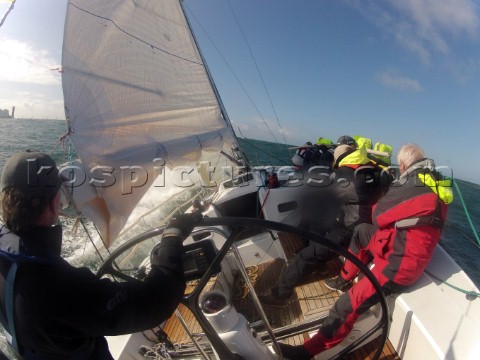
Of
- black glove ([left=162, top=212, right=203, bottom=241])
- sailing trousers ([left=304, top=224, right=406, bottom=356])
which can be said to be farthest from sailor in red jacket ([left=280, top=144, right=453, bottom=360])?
black glove ([left=162, top=212, right=203, bottom=241])

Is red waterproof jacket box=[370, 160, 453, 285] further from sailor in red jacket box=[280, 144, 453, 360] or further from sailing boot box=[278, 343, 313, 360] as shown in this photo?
sailing boot box=[278, 343, 313, 360]

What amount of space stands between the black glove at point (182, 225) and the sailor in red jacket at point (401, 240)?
1485mm

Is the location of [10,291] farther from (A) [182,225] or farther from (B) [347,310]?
(B) [347,310]

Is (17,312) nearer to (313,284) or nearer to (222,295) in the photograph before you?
(222,295)

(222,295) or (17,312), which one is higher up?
(17,312)

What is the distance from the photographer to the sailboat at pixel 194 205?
1.57 m

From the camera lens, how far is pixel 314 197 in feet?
11.3

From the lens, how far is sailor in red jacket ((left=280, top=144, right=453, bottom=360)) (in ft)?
6.48

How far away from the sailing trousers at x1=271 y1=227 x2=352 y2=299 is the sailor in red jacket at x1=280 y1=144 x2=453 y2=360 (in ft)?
2.28

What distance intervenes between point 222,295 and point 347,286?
1838mm

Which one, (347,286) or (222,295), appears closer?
(222,295)

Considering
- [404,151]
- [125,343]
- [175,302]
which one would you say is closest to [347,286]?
[404,151]

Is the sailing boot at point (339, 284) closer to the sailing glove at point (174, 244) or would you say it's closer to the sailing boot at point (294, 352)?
the sailing boot at point (294, 352)

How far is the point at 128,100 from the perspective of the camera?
3.39 m
